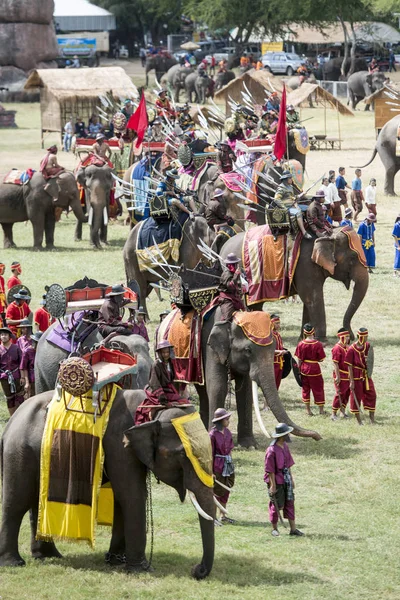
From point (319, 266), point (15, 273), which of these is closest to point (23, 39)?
point (15, 273)

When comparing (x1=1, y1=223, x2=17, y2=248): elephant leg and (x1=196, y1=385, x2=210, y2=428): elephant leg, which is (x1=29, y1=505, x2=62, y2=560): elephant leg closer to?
(x1=196, y1=385, x2=210, y2=428): elephant leg

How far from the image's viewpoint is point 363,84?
51.6 metres

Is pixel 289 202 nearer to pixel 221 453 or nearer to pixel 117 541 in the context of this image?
pixel 221 453

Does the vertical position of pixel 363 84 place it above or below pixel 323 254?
below

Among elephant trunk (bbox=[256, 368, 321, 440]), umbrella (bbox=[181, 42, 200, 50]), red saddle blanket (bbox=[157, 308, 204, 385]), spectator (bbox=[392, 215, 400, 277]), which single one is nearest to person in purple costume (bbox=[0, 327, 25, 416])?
red saddle blanket (bbox=[157, 308, 204, 385])

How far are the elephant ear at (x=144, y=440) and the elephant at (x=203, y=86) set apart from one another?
44874mm

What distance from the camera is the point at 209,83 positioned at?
53.6 meters

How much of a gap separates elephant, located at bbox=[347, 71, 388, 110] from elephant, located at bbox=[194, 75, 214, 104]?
5755mm

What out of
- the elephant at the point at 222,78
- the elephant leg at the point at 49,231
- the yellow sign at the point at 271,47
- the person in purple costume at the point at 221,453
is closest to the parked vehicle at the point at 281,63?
the yellow sign at the point at 271,47

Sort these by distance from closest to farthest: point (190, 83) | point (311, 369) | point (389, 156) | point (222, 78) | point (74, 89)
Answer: point (311, 369)
point (389, 156)
point (74, 89)
point (190, 83)
point (222, 78)

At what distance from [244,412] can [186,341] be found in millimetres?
1032

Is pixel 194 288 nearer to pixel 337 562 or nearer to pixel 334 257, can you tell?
pixel 337 562

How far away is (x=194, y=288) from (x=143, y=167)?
11.8 metres

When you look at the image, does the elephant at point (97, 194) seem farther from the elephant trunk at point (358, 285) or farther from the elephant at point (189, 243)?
the elephant trunk at point (358, 285)
